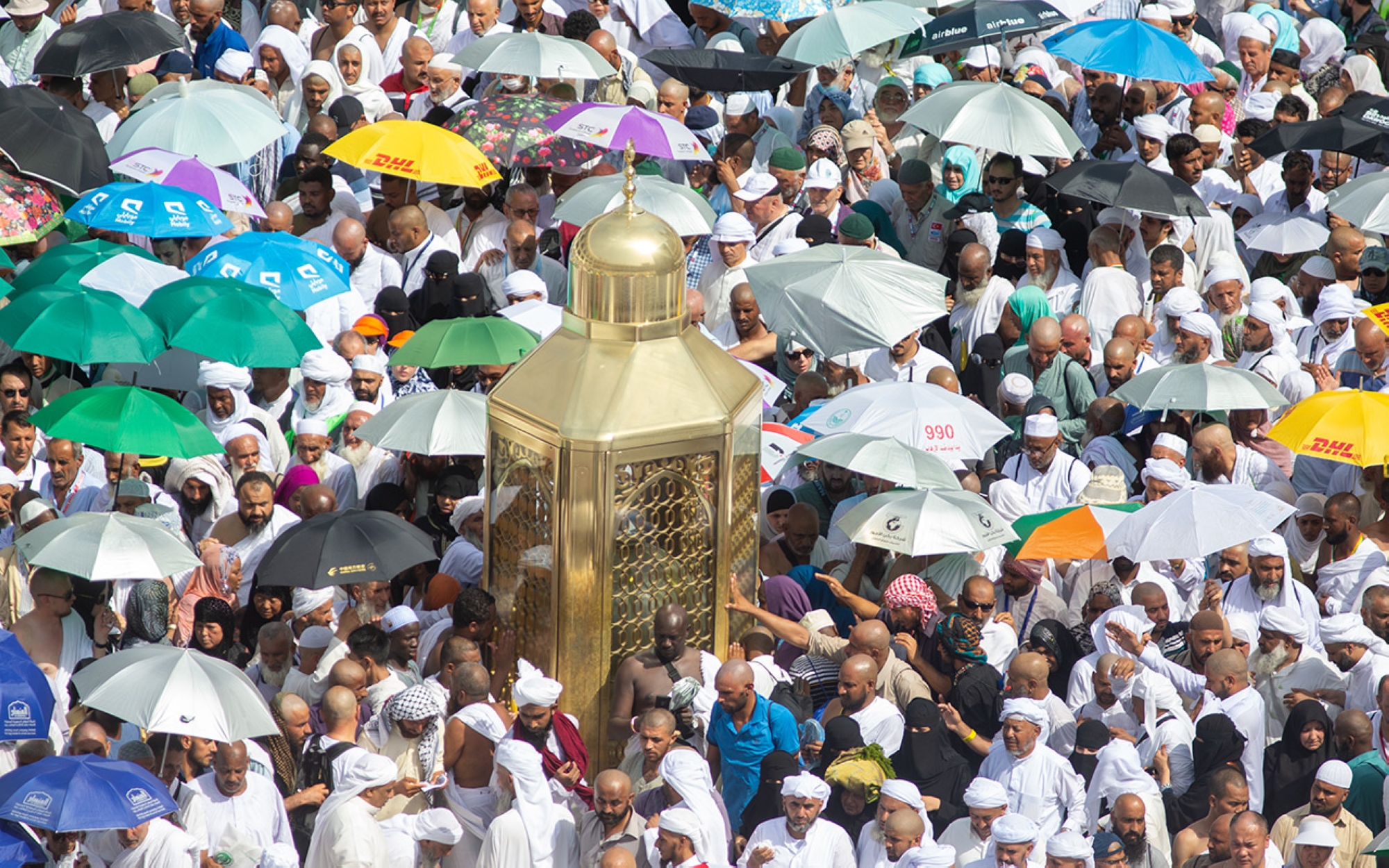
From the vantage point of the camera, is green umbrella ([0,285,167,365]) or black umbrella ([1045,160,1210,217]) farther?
black umbrella ([1045,160,1210,217])

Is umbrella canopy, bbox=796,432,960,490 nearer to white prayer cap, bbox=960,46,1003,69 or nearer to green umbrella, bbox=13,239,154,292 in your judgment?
green umbrella, bbox=13,239,154,292

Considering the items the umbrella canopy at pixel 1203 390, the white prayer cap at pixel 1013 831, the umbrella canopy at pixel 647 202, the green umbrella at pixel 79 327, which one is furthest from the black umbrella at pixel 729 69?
the white prayer cap at pixel 1013 831

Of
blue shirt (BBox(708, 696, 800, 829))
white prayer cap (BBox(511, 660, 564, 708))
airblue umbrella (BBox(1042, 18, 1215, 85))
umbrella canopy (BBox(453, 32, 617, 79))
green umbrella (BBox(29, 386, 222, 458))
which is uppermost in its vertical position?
airblue umbrella (BBox(1042, 18, 1215, 85))

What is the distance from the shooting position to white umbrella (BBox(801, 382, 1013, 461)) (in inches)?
501

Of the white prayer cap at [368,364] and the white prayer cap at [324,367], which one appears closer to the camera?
the white prayer cap at [324,367]

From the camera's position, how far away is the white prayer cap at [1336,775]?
10.4 m

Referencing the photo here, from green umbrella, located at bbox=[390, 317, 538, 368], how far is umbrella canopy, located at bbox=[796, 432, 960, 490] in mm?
1987

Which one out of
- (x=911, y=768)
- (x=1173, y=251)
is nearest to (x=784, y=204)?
(x=1173, y=251)

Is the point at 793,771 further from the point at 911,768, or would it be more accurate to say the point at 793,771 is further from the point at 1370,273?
the point at 1370,273

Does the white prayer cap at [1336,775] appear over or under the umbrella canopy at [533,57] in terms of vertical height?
under

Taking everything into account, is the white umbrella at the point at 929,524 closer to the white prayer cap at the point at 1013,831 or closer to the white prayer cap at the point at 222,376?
the white prayer cap at the point at 1013,831

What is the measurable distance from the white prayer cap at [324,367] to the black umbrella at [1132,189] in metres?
4.76

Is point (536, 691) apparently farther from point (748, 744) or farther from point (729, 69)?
point (729, 69)

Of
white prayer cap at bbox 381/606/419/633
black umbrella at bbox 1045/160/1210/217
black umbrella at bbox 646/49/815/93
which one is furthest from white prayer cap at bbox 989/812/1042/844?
black umbrella at bbox 646/49/815/93
